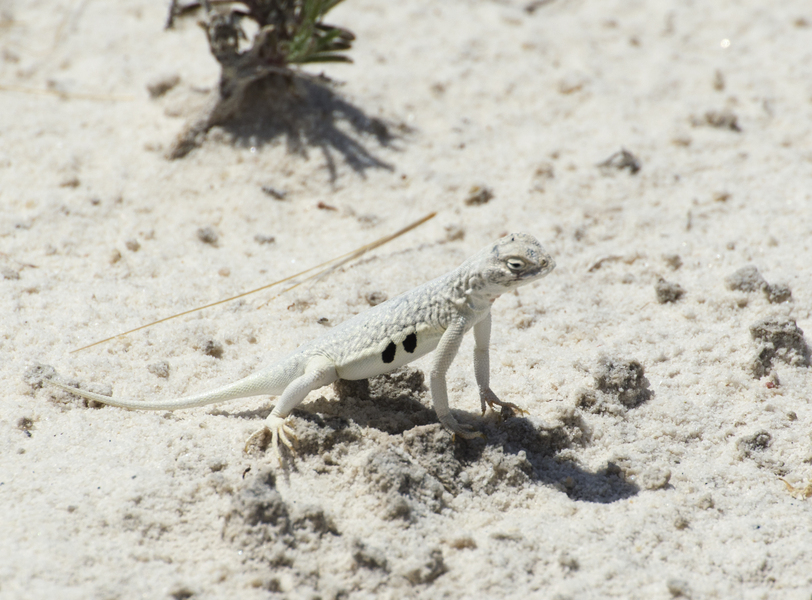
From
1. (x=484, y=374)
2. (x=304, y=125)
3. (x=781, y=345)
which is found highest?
(x=304, y=125)

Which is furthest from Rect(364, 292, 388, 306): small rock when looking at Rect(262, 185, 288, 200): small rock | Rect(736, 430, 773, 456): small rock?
Rect(736, 430, 773, 456): small rock

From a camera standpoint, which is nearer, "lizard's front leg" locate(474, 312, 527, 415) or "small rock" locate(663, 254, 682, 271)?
"lizard's front leg" locate(474, 312, 527, 415)

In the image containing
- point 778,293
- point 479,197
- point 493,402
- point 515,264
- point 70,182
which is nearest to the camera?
point 515,264

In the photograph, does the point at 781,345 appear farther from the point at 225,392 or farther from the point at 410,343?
the point at 225,392

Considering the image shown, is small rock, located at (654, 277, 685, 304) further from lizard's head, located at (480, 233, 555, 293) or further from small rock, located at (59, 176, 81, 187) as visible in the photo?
small rock, located at (59, 176, 81, 187)

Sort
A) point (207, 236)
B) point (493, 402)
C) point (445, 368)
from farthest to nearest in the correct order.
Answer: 1. point (207, 236)
2. point (493, 402)
3. point (445, 368)

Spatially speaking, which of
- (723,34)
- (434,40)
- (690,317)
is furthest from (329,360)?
(723,34)

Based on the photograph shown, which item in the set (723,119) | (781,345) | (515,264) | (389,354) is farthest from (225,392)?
(723,119)
